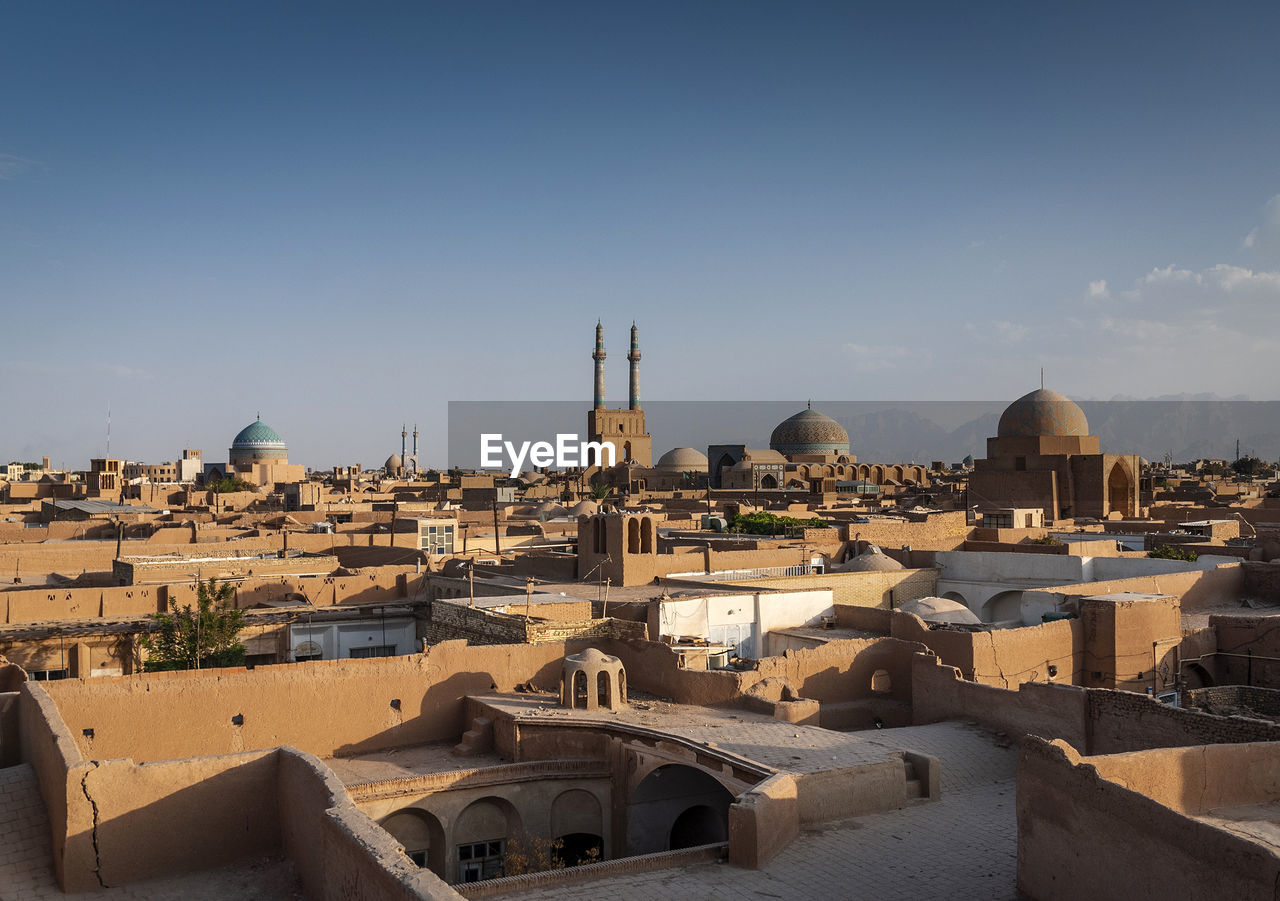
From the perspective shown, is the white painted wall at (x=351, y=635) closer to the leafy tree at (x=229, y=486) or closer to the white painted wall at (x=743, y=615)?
the white painted wall at (x=743, y=615)

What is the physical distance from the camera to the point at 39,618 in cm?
1939

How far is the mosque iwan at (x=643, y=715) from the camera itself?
9.20 meters

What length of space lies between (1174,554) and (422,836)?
1885cm

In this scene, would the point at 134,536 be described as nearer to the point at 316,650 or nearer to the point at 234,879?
the point at 316,650

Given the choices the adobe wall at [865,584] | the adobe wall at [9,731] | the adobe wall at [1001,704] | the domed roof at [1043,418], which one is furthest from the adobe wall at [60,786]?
the domed roof at [1043,418]

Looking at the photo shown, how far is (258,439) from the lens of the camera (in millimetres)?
88000

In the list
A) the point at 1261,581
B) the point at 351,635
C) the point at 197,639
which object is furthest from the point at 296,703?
the point at 1261,581

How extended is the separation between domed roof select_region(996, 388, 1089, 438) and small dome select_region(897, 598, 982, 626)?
2451cm

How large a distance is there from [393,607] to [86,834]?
13377 mm


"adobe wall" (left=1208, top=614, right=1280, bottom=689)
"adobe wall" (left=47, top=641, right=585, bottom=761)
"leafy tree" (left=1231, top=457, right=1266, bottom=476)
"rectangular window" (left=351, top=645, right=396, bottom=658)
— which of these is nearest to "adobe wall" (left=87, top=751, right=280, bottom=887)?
"adobe wall" (left=47, top=641, right=585, bottom=761)

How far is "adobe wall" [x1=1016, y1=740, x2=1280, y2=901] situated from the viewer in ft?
25.3

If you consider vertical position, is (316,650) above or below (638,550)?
below

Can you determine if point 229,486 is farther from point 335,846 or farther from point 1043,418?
point 335,846

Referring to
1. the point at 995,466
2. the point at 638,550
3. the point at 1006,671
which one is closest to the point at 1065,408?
the point at 995,466
